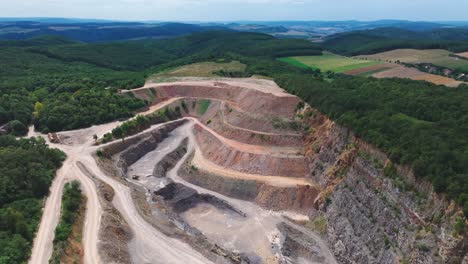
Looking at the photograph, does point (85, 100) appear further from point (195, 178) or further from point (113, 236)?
point (113, 236)

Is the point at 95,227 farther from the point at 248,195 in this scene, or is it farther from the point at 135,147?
the point at 135,147

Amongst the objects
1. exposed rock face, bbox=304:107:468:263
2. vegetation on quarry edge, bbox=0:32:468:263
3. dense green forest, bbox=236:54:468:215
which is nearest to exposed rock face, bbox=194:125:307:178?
exposed rock face, bbox=304:107:468:263

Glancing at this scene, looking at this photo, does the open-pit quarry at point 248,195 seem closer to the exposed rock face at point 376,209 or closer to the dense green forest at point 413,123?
the exposed rock face at point 376,209

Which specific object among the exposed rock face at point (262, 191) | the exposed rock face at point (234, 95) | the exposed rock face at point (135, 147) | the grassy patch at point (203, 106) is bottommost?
the exposed rock face at point (262, 191)

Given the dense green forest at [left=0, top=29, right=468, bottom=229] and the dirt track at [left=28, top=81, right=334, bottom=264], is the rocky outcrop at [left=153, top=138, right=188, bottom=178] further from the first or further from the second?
the dense green forest at [left=0, top=29, right=468, bottom=229]

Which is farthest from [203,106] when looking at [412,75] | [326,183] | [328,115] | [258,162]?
[412,75]

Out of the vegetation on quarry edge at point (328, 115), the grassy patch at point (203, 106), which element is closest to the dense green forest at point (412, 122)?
the vegetation on quarry edge at point (328, 115)
